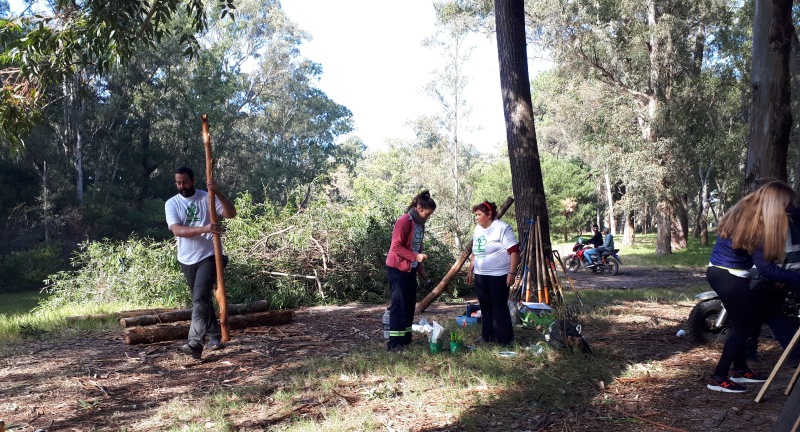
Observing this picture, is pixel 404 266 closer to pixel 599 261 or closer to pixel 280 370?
pixel 280 370

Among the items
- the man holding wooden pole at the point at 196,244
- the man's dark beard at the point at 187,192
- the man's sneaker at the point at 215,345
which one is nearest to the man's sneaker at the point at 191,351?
the man holding wooden pole at the point at 196,244

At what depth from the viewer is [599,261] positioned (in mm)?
19281

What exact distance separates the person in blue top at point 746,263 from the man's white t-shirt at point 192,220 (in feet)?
15.5

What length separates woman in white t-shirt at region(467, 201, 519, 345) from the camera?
6.75 meters

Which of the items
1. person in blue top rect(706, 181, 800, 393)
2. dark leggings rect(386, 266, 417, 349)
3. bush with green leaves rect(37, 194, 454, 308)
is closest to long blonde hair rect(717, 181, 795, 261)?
person in blue top rect(706, 181, 800, 393)

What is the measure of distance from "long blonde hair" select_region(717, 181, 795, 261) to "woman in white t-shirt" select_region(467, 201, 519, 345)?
2.25m

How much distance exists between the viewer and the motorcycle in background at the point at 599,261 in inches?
748

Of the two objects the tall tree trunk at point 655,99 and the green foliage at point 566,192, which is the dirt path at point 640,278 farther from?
the green foliage at point 566,192

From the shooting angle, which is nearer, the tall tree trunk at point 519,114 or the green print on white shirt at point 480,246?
the green print on white shirt at point 480,246

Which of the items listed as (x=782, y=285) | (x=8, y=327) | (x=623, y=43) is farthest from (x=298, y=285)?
(x=623, y=43)

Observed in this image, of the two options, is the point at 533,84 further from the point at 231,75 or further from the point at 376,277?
the point at 376,277

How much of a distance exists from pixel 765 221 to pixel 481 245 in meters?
2.86

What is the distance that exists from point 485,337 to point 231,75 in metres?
37.8

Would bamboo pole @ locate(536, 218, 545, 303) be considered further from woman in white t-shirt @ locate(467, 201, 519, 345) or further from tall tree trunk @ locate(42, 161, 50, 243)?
tall tree trunk @ locate(42, 161, 50, 243)
